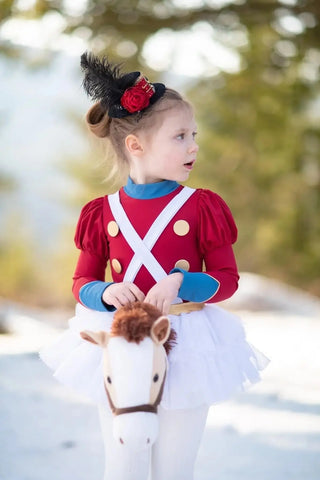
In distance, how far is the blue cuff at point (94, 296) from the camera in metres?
1.47

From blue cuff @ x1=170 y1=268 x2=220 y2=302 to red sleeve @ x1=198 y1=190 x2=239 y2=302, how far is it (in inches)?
0.8

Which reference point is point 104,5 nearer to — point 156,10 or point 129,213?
point 156,10

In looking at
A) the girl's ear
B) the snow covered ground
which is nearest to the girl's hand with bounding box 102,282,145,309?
the girl's ear

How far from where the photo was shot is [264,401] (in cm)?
329

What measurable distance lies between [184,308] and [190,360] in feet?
0.40

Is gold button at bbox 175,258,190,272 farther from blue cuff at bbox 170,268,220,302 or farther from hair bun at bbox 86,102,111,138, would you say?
hair bun at bbox 86,102,111,138

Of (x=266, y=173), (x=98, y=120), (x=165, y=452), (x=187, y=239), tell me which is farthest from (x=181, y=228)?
(x=266, y=173)

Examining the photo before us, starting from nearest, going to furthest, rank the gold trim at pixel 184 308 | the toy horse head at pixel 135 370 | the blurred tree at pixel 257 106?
the toy horse head at pixel 135 370 → the gold trim at pixel 184 308 → the blurred tree at pixel 257 106

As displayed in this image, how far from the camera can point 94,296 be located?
1.48 m

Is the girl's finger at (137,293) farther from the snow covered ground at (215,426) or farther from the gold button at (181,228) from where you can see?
the snow covered ground at (215,426)

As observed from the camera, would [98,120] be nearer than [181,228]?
No

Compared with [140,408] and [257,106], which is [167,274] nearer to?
[140,408]

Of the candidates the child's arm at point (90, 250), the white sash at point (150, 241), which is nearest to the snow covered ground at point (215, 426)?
the child's arm at point (90, 250)

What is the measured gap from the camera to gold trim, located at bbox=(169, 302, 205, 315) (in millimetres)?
1497
